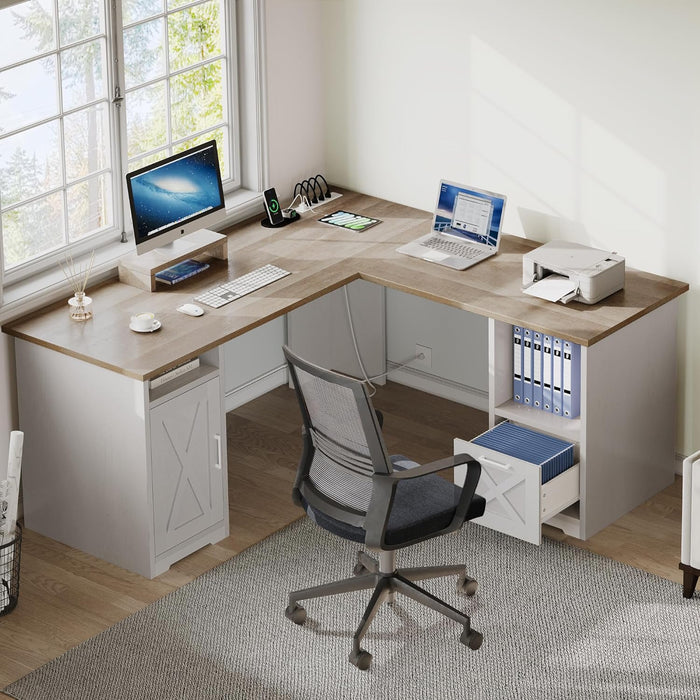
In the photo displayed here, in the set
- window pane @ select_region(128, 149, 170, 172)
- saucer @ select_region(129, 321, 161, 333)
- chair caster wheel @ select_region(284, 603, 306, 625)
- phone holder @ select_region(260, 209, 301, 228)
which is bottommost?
chair caster wheel @ select_region(284, 603, 306, 625)

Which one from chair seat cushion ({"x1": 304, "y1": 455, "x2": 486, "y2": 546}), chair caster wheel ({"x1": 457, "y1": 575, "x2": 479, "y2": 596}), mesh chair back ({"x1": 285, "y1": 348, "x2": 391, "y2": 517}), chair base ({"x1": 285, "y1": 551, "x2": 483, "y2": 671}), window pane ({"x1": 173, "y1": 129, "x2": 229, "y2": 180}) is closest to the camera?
mesh chair back ({"x1": 285, "y1": 348, "x2": 391, "y2": 517})

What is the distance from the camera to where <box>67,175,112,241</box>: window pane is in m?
4.77

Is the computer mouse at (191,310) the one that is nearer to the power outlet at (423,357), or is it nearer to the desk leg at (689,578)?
the power outlet at (423,357)

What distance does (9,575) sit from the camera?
4.27 meters

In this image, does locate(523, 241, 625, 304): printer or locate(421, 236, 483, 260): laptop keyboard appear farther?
locate(421, 236, 483, 260): laptop keyboard

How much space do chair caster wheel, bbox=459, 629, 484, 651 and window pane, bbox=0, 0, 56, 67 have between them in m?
2.31

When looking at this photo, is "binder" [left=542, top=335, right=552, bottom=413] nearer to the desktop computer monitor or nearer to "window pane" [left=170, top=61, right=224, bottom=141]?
the desktop computer monitor

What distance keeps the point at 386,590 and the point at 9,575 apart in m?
1.20

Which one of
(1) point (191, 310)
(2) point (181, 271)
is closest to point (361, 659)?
(1) point (191, 310)

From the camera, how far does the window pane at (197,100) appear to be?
5.08 m

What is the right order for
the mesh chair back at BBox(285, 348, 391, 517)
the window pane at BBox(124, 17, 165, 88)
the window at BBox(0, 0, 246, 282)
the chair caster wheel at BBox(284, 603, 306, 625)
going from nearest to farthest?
the mesh chair back at BBox(285, 348, 391, 517) → the chair caster wheel at BBox(284, 603, 306, 625) → the window at BBox(0, 0, 246, 282) → the window pane at BBox(124, 17, 165, 88)

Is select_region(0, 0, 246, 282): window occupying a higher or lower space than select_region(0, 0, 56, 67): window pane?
lower

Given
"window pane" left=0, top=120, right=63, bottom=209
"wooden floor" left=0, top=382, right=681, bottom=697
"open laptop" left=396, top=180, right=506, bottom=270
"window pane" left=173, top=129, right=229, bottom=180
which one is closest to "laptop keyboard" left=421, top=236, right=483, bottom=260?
"open laptop" left=396, top=180, right=506, bottom=270

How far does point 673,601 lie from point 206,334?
171 cm
